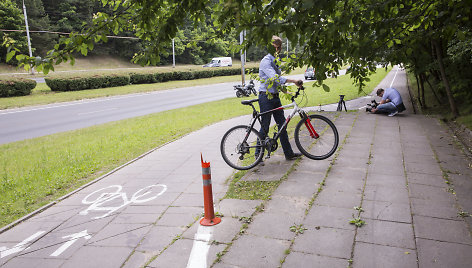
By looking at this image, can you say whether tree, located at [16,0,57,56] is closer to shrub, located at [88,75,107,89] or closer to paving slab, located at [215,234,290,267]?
shrub, located at [88,75,107,89]

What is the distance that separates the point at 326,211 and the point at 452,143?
4.96 meters

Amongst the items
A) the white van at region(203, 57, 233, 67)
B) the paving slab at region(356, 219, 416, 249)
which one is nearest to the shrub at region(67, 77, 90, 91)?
the paving slab at region(356, 219, 416, 249)

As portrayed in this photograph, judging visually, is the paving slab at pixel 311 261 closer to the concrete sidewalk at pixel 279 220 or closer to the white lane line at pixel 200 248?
the concrete sidewalk at pixel 279 220

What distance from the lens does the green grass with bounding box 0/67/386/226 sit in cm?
561

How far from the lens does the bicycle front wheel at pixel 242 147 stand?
5.79 m

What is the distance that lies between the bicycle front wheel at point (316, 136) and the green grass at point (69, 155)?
1.24 m

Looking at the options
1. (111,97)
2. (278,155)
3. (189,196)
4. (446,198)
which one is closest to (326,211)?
(446,198)

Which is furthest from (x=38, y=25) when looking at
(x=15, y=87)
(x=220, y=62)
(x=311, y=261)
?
(x=311, y=261)

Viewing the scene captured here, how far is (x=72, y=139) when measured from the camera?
1002 centimetres

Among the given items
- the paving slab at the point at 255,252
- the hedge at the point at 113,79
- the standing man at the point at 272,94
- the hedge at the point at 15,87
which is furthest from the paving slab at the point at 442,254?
the hedge at the point at 15,87

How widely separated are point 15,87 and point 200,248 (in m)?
23.9

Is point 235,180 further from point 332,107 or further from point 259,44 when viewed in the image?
point 332,107

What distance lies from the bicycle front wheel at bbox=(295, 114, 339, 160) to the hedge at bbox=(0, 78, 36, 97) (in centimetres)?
2228

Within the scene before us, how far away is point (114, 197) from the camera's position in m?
5.20
